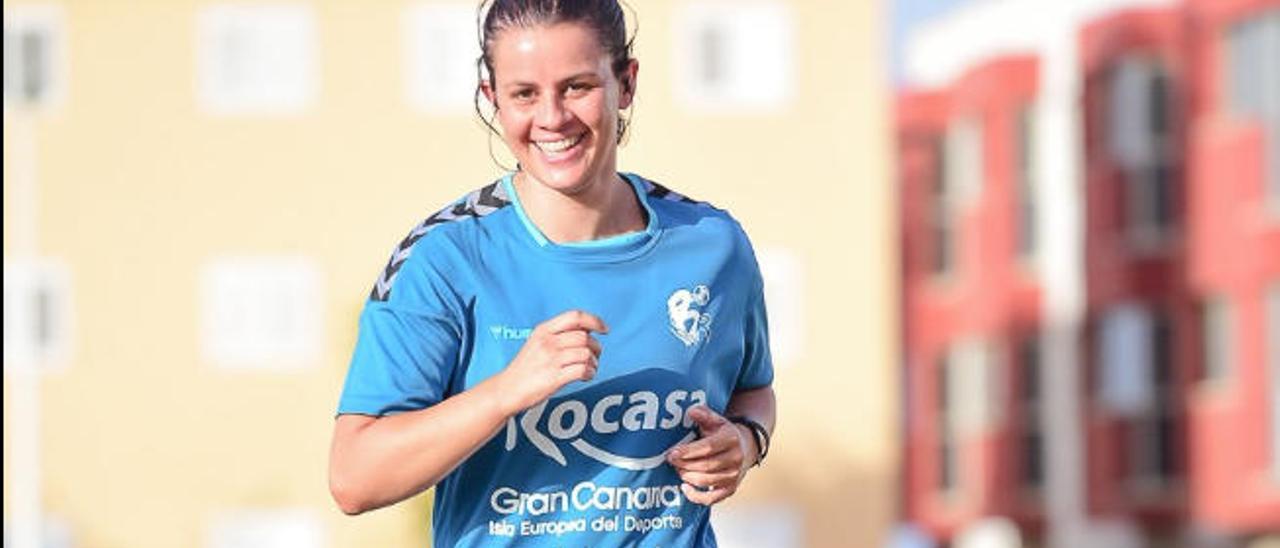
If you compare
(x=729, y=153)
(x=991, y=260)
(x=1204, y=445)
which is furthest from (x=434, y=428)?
(x=991, y=260)

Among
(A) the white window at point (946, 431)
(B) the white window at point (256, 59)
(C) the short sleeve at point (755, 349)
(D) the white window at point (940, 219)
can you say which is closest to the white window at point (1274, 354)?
(B) the white window at point (256, 59)

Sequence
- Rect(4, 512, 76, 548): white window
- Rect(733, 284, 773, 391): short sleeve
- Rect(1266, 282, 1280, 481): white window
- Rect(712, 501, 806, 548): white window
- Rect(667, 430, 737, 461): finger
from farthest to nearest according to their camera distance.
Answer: Rect(1266, 282, 1280, 481): white window
Rect(712, 501, 806, 548): white window
Rect(4, 512, 76, 548): white window
Rect(733, 284, 773, 391): short sleeve
Rect(667, 430, 737, 461): finger

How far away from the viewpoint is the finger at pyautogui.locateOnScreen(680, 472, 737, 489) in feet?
18.6

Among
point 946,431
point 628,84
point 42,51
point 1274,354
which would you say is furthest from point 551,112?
point 946,431

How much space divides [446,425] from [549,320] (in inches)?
8.4

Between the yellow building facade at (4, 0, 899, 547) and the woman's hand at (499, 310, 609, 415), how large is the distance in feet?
131

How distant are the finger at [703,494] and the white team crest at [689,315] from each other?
229 millimetres

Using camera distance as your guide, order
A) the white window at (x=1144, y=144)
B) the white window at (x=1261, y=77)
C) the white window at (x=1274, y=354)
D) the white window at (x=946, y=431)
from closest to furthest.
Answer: the white window at (x=1261, y=77)
the white window at (x=1274, y=354)
the white window at (x=1144, y=144)
the white window at (x=946, y=431)

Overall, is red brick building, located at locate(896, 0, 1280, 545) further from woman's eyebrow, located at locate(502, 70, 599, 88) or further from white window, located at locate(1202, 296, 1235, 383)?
woman's eyebrow, located at locate(502, 70, 599, 88)

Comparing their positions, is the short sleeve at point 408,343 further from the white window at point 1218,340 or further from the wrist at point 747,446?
the white window at point 1218,340

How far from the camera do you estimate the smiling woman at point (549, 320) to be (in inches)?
A: 219

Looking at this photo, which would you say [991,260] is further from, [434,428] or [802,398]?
[434,428]

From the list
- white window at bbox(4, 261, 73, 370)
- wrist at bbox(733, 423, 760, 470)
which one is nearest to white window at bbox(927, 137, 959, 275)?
white window at bbox(4, 261, 73, 370)

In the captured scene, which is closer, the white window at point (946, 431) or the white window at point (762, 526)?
the white window at point (762, 526)
